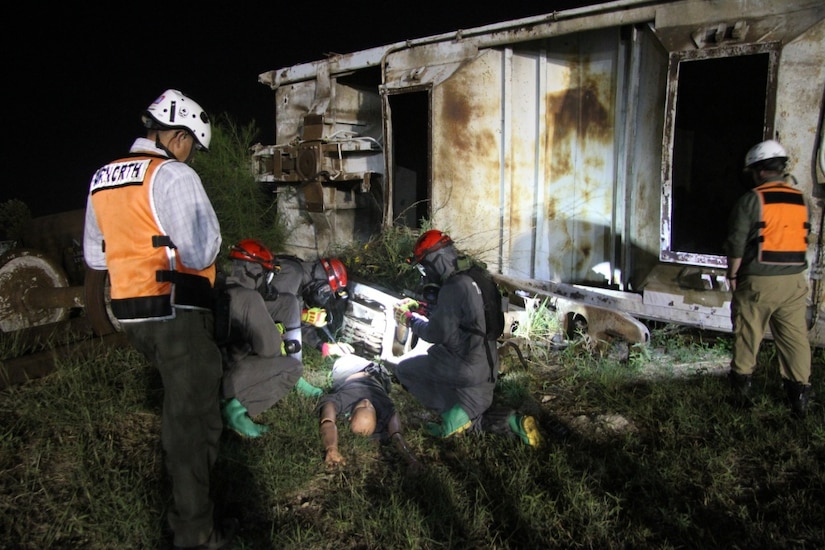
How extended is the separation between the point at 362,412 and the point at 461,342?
0.78 meters

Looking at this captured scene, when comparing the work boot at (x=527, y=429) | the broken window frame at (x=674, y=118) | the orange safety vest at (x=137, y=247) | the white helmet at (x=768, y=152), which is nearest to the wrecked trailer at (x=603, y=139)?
the broken window frame at (x=674, y=118)

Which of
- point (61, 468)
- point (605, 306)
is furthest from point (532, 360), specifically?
point (61, 468)

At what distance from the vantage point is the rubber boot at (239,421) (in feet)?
11.4

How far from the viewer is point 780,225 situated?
137 inches

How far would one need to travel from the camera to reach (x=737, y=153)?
18.6 feet

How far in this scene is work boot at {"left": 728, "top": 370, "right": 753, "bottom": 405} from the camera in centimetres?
369

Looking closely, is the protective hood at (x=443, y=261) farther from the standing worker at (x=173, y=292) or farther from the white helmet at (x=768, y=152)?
the white helmet at (x=768, y=152)

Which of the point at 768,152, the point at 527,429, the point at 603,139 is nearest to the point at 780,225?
the point at 768,152

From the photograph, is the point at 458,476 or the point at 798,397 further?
the point at 798,397

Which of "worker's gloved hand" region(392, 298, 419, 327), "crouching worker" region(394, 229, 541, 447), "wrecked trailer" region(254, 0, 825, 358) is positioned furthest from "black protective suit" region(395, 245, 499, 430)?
"wrecked trailer" region(254, 0, 825, 358)

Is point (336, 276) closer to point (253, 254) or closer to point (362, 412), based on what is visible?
point (253, 254)

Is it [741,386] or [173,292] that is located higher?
[173,292]

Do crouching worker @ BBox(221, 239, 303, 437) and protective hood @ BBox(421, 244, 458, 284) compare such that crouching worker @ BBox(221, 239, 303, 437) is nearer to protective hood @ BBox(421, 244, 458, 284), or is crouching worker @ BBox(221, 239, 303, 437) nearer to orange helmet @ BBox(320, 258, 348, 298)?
orange helmet @ BBox(320, 258, 348, 298)

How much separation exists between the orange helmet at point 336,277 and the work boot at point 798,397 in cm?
319
